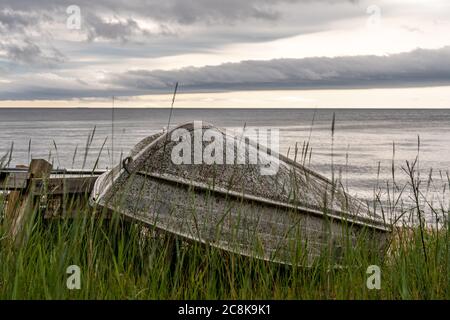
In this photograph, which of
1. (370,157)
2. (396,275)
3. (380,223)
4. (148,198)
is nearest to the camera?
(396,275)

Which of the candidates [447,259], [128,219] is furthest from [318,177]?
[447,259]

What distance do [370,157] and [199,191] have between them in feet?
154

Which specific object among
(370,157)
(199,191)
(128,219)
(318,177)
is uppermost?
(370,157)

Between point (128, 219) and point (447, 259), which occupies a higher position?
point (128, 219)

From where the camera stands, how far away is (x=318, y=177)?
709cm

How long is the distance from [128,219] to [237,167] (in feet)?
4.01

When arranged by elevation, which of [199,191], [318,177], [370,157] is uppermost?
[370,157]
